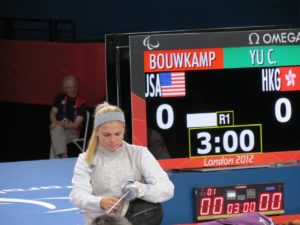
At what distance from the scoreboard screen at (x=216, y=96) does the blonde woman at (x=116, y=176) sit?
1.04 meters

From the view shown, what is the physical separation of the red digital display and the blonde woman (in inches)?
51.3

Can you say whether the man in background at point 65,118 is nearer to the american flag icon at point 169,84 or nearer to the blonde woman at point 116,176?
the american flag icon at point 169,84

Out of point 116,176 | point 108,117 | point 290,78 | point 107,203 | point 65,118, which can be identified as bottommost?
point 107,203

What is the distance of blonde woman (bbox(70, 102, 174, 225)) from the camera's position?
4914 millimetres

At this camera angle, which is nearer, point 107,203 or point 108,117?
point 107,203

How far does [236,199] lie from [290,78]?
1.01 m

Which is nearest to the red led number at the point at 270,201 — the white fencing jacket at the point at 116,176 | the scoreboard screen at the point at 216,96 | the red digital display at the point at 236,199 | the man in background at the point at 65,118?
the red digital display at the point at 236,199

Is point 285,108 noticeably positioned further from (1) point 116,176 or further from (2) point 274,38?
(1) point 116,176

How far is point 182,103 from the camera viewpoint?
6.13 m

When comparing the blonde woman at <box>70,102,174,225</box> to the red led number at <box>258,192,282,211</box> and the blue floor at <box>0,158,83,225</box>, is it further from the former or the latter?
the blue floor at <box>0,158,83,225</box>

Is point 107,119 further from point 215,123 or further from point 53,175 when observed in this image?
point 53,175

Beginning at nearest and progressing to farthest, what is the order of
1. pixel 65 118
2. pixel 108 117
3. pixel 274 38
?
1. pixel 108 117
2. pixel 274 38
3. pixel 65 118

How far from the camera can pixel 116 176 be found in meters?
5.00

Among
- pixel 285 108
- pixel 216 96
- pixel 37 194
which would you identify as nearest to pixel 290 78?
pixel 285 108
